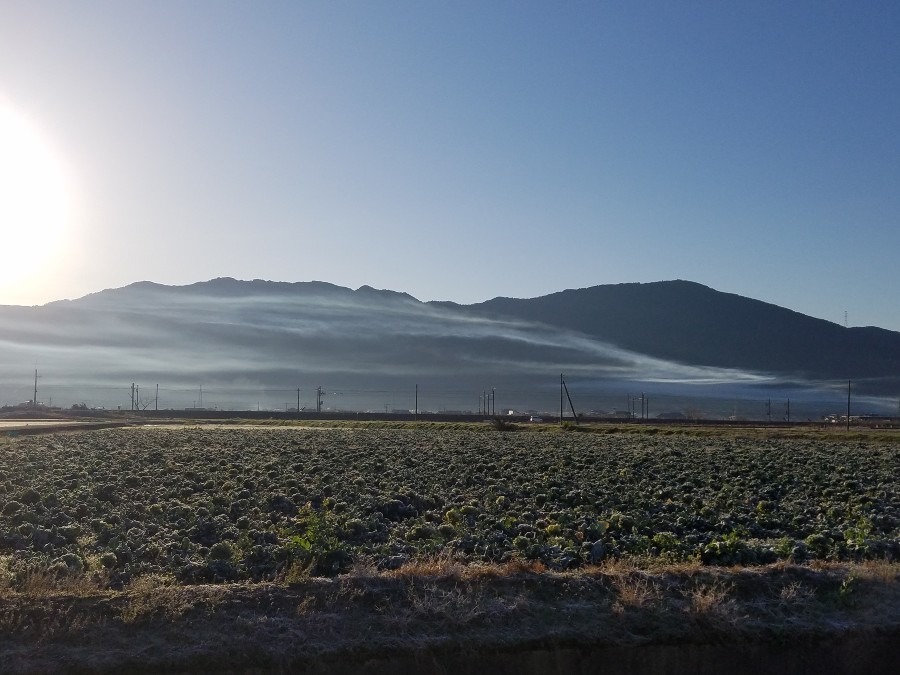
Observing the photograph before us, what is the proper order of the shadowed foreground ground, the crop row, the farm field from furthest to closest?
the crop row, the farm field, the shadowed foreground ground

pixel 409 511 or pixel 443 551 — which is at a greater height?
pixel 443 551

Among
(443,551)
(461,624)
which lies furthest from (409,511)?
(461,624)

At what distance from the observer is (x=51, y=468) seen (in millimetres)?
25469

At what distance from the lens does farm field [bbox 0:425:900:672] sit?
8.30 metres

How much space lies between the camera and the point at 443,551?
38.9 feet

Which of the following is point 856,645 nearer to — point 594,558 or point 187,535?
point 594,558

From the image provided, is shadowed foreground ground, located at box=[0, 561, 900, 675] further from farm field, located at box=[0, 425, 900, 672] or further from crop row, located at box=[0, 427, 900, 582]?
crop row, located at box=[0, 427, 900, 582]

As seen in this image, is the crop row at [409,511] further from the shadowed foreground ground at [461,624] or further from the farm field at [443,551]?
the shadowed foreground ground at [461,624]

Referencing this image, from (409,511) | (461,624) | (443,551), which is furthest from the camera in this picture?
(409,511)

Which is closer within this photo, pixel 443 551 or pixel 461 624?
pixel 461 624

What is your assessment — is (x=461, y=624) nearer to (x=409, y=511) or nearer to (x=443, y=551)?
(x=443, y=551)

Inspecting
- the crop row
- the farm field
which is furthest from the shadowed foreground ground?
the crop row

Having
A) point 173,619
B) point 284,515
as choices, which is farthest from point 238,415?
point 173,619

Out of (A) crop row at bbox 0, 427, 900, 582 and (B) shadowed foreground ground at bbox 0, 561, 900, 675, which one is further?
(A) crop row at bbox 0, 427, 900, 582
